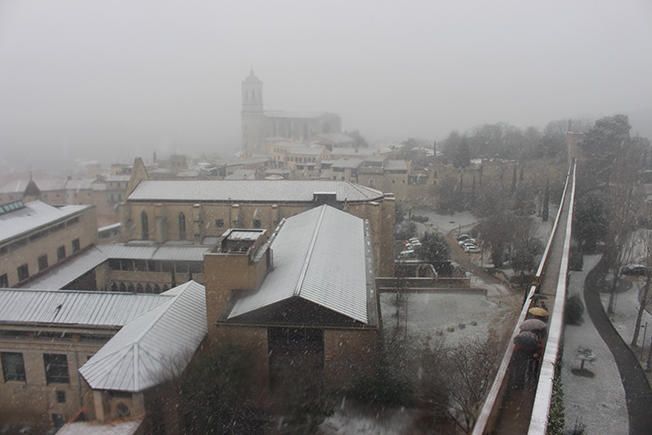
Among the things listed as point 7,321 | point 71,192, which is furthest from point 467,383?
point 71,192

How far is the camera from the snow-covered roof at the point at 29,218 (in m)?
25.5

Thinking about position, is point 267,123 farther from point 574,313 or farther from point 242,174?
point 574,313

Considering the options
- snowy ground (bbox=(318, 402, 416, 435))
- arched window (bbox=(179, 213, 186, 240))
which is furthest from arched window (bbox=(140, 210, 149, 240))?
snowy ground (bbox=(318, 402, 416, 435))

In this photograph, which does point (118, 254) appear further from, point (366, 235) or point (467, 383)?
point (467, 383)

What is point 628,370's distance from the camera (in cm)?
2097

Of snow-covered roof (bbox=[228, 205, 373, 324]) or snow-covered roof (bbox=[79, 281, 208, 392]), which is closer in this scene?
snow-covered roof (bbox=[79, 281, 208, 392])

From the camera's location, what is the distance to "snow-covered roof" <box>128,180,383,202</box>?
32.0 metres

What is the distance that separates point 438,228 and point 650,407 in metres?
27.6

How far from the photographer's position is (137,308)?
18.5 meters

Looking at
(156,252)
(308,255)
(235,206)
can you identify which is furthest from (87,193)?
(308,255)

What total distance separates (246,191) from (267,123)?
91492mm

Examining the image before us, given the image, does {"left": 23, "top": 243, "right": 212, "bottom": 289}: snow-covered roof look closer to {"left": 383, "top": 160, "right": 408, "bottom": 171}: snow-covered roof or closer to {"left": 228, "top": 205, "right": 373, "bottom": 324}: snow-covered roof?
{"left": 228, "top": 205, "right": 373, "bottom": 324}: snow-covered roof

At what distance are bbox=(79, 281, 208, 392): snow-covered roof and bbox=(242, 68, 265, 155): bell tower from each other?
9691 centimetres

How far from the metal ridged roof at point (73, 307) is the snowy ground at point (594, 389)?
14.6m
